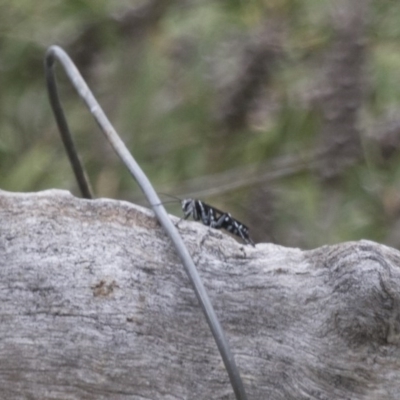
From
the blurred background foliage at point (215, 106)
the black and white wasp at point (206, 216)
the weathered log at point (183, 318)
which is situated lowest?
the weathered log at point (183, 318)

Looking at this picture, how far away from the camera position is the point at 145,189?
1184mm

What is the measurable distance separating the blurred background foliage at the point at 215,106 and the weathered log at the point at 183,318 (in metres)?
0.98

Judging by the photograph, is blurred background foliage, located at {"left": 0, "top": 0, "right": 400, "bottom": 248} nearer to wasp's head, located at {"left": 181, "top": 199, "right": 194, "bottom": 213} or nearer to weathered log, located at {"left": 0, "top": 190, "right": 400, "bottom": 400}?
wasp's head, located at {"left": 181, "top": 199, "right": 194, "bottom": 213}

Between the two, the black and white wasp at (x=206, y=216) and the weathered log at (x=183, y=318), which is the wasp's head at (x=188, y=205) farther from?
the weathered log at (x=183, y=318)

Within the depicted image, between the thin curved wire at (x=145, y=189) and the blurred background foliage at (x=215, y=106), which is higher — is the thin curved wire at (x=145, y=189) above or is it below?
below

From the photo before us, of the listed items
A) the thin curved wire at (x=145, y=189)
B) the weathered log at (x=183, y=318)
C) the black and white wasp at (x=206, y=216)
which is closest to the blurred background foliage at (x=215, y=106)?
the thin curved wire at (x=145, y=189)

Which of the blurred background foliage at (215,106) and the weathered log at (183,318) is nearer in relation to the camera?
the weathered log at (183,318)

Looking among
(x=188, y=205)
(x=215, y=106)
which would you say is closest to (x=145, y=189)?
(x=188, y=205)

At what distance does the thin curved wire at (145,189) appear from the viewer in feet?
3.35

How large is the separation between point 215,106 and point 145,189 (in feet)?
4.02

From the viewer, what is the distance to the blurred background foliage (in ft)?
7.46

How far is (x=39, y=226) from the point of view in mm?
1194

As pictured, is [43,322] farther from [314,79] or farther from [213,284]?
[314,79]

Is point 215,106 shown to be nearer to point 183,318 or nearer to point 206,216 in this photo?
point 206,216
